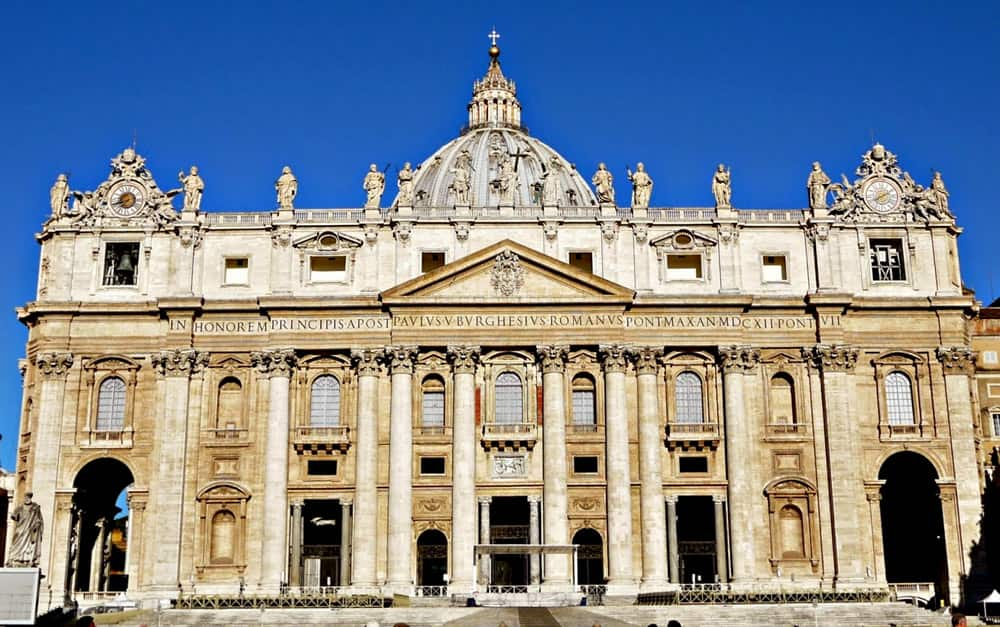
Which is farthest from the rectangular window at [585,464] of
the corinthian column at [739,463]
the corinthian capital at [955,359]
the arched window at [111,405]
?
the arched window at [111,405]

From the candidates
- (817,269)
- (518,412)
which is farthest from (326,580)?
(817,269)

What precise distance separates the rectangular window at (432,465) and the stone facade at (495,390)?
0.18 meters

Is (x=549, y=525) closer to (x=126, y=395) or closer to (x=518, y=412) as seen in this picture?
(x=518, y=412)

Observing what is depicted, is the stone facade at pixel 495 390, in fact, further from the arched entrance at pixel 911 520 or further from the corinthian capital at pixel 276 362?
the arched entrance at pixel 911 520

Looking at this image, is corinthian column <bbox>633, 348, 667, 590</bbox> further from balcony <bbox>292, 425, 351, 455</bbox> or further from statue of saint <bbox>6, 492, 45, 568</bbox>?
statue of saint <bbox>6, 492, 45, 568</bbox>

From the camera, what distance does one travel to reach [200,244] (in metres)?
66.9

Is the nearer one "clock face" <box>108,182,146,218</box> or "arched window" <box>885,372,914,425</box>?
"arched window" <box>885,372,914,425</box>

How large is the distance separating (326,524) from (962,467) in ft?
106

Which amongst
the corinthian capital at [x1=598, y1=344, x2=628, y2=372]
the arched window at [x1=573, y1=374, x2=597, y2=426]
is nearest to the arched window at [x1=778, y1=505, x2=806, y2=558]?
the arched window at [x1=573, y1=374, x2=597, y2=426]

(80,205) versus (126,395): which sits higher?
(80,205)

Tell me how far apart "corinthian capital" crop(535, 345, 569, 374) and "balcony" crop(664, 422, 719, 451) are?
20.8 ft

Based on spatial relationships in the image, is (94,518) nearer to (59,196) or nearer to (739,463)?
(59,196)

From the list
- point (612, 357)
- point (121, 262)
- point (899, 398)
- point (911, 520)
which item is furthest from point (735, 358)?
point (121, 262)

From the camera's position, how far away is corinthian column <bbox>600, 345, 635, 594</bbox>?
6159 centimetres
